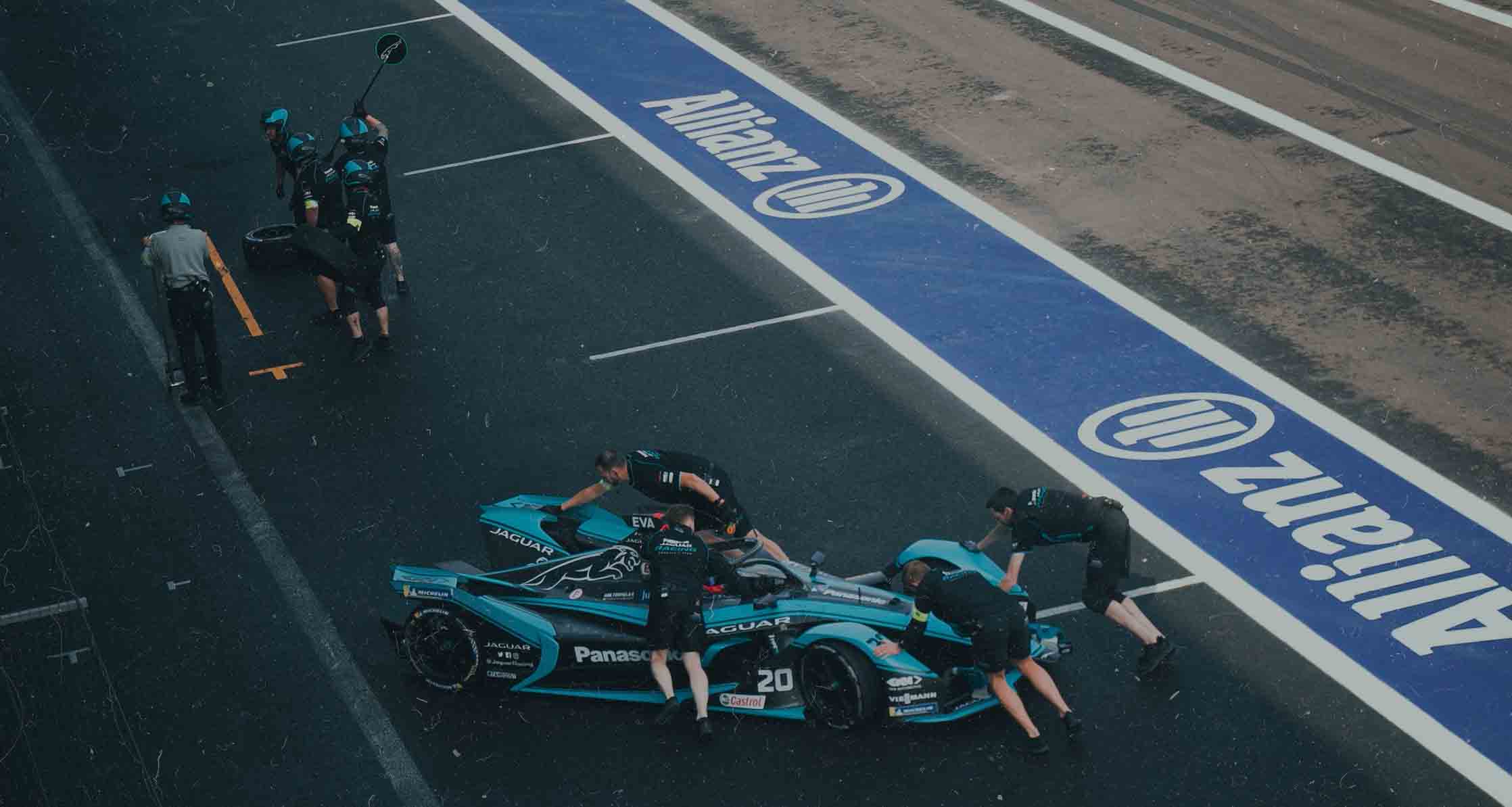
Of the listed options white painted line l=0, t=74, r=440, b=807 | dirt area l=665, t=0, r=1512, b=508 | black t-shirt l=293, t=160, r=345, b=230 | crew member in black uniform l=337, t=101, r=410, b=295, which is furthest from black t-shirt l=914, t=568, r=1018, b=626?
black t-shirt l=293, t=160, r=345, b=230

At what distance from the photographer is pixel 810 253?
57.4ft

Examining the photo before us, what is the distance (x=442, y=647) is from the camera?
35.9 feet

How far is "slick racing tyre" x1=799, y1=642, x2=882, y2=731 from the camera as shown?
10211mm

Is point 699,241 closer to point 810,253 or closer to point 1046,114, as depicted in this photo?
point 810,253

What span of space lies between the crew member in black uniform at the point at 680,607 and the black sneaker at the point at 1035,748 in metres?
1.91

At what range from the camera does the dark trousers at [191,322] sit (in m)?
14.6

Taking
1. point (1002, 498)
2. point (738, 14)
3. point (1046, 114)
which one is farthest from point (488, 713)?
point (738, 14)

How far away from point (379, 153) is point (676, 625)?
7890 mm

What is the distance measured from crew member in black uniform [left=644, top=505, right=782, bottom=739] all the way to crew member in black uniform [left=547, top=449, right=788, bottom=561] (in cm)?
108

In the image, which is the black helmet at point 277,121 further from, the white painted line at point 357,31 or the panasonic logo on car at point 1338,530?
the panasonic logo on car at point 1338,530

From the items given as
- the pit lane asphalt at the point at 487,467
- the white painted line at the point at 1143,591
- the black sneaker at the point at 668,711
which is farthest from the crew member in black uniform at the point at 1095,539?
the black sneaker at the point at 668,711

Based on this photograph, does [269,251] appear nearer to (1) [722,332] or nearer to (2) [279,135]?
(2) [279,135]

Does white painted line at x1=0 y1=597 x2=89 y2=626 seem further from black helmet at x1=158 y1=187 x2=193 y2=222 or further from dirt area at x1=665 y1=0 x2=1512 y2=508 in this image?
dirt area at x1=665 y1=0 x2=1512 y2=508

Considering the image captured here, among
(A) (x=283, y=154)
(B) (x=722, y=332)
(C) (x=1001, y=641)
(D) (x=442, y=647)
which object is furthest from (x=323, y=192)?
(C) (x=1001, y=641)
